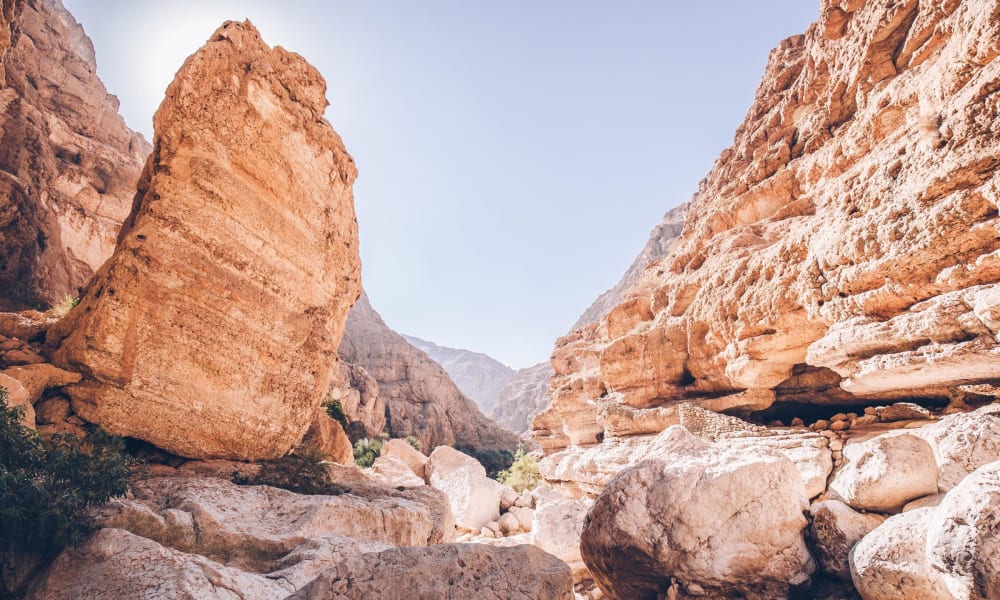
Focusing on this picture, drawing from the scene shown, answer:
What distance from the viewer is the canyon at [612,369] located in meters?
4.52

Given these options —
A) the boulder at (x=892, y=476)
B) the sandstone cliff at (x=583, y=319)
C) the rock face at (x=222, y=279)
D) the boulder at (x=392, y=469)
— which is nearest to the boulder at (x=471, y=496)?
the boulder at (x=392, y=469)

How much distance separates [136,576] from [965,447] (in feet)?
34.5

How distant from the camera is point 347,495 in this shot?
28.9 feet

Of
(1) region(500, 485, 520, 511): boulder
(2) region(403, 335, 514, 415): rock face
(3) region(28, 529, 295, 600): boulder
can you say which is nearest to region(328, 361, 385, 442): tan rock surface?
(1) region(500, 485, 520, 511): boulder

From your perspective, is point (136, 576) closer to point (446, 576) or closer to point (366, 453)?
point (446, 576)

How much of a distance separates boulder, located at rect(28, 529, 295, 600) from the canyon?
0.12 ft

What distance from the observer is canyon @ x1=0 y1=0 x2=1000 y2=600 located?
4523mm

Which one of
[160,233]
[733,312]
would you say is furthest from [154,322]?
[733,312]

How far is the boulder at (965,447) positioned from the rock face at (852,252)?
2.42m

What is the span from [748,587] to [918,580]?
1859 mm

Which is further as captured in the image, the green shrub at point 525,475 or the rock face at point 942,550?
the green shrub at point 525,475

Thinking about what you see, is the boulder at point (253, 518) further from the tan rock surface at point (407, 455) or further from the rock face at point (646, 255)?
the rock face at point (646, 255)

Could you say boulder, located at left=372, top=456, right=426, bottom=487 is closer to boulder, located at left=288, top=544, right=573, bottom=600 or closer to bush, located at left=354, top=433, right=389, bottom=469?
bush, located at left=354, top=433, right=389, bottom=469

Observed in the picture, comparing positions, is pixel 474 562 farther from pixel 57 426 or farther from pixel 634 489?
pixel 57 426
